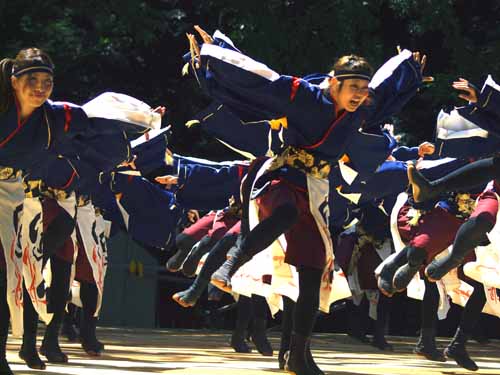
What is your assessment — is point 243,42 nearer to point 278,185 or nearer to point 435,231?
point 435,231

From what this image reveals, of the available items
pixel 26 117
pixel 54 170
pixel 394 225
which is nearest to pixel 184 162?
pixel 394 225

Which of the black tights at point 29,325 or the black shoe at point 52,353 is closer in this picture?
the black tights at point 29,325

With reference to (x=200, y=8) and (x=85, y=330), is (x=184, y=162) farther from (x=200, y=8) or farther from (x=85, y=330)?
(x=200, y=8)

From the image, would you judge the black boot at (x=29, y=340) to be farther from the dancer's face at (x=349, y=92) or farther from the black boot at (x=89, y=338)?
the dancer's face at (x=349, y=92)

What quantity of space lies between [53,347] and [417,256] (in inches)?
88.9

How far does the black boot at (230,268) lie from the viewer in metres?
6.31

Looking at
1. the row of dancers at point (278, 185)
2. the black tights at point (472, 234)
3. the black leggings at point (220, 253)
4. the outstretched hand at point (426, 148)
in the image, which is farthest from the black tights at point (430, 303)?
the black leggings at point (220, 253)

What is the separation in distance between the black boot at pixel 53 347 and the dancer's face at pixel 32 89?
163cm

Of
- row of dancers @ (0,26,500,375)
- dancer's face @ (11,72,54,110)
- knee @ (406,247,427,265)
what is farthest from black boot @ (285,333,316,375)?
knee @ (406,247,427,265)


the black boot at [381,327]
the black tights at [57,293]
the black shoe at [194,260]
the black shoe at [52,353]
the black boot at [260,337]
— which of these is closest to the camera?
the black shoe at [52,353]

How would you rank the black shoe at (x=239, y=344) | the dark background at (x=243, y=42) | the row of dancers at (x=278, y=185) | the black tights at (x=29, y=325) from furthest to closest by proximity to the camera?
the dark background at (x=243, y=42) → the black shoe at (x=239, y=344) → the black tights at (x=29, y=325) → the row of dancers at (x=278, y=185)

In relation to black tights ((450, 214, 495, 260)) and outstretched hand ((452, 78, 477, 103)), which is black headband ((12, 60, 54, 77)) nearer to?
outstretched hand ((452, 78, 477, 103))

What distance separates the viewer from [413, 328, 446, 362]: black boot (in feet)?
26.7

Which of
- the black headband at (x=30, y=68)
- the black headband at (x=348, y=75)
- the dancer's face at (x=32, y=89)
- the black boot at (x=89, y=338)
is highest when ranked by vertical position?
the black headband at (x=348, y=75)
